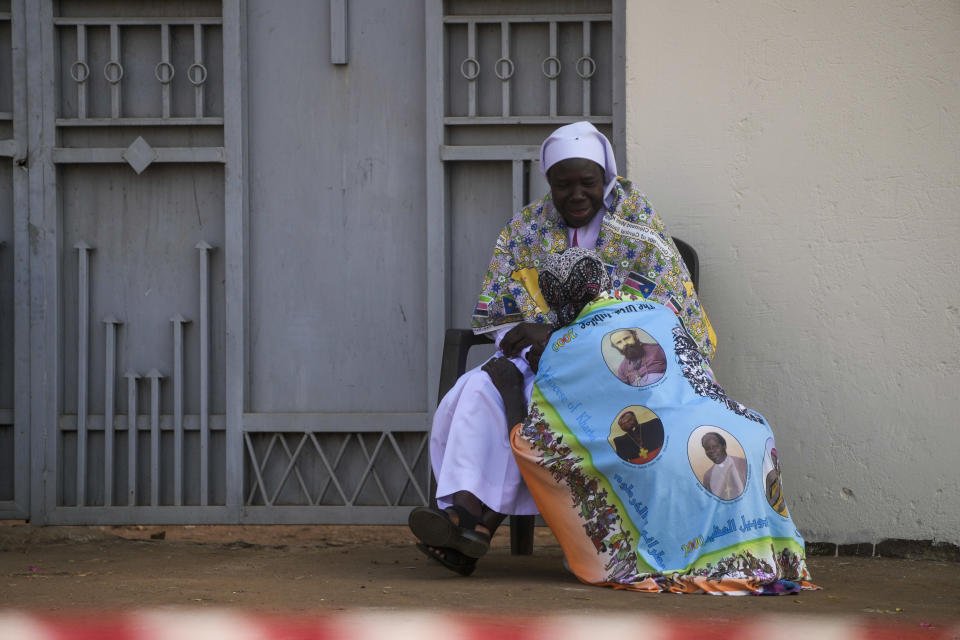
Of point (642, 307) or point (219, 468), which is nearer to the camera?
point (642, 307)

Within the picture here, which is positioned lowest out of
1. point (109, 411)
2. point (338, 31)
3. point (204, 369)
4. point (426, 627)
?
point (426, 627)

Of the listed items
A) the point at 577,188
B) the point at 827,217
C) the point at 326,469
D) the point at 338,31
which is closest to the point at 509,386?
the point at 577,188

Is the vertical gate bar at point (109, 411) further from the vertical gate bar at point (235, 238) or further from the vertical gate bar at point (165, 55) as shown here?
the vertical gate bar at point (165, 55)

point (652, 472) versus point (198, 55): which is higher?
point (198, 55)

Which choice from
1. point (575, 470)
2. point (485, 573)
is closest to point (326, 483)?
point (485, 573)

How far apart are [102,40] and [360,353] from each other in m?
1.67

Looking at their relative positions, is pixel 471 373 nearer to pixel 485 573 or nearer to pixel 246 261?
pixel 485 573

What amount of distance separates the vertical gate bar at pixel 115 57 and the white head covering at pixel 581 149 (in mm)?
1852

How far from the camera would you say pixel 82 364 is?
481 centimetres

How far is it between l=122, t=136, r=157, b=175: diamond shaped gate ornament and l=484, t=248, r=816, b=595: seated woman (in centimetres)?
202

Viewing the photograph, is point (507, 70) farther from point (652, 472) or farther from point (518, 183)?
point (652, 472)

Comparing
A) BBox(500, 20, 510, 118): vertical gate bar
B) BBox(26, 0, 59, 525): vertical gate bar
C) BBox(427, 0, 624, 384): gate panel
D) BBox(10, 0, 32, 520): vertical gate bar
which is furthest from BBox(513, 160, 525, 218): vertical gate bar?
BBox(10, 0, 32, 520): vertical gate bar

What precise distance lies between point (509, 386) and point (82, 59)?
7.78 feet

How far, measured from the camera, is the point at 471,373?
3.80 meters
